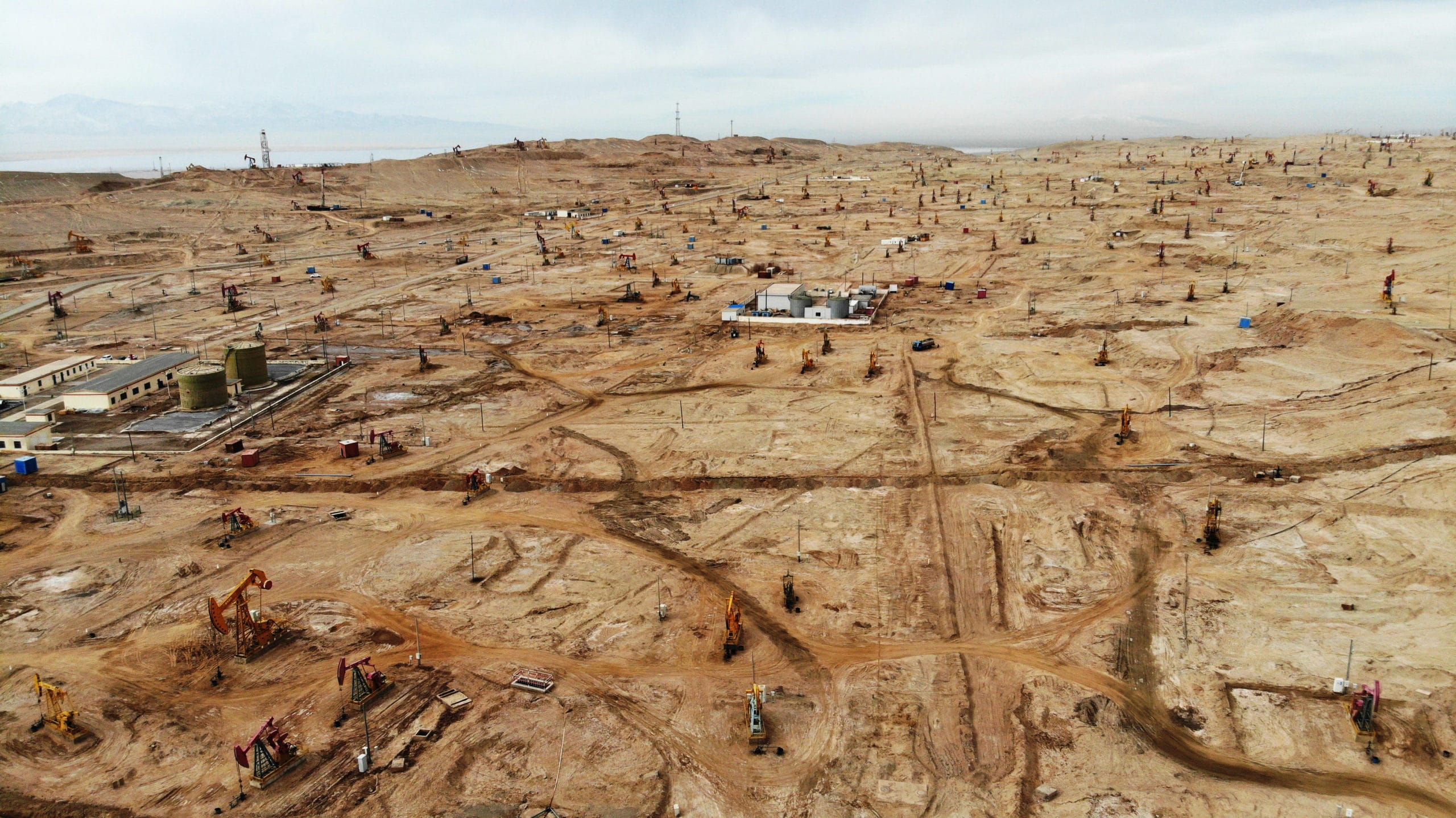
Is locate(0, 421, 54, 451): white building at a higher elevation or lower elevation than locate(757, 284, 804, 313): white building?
lower

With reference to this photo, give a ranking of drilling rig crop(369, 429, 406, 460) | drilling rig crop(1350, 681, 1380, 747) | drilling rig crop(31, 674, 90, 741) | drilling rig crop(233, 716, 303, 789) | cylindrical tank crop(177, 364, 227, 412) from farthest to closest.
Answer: cylindrical tank crop(177, 364, 227, 412)
drilling rig crop(369, 429, 406, 460)
drilling rig crop(31, 674, 90, 741)
drilling rig crop(1350, 681, 1380, 747)
drilling rig crop(233, 716, 303, 789)

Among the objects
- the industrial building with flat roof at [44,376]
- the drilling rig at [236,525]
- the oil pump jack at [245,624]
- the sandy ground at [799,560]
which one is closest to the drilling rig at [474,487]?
the sandy ground at [799,560]

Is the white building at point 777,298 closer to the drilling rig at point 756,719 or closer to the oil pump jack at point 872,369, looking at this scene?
the oil pump jack at point 872,369

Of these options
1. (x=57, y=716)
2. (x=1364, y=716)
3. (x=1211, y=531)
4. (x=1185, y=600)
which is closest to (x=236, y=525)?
(x=57, y=716)

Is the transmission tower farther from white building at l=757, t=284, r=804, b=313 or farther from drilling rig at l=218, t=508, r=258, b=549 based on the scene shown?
white building at l=757, t=284, r=804, b=313

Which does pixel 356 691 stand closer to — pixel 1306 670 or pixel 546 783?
pixel 546 783

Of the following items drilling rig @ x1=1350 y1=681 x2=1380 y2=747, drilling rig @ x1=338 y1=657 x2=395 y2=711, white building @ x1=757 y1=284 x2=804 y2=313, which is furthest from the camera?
white building @ x1=757 y1=284 x2=804 y2=313

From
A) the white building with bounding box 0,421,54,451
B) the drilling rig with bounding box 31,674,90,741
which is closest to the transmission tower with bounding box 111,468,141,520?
the white building with bounding box 0,421,54,451

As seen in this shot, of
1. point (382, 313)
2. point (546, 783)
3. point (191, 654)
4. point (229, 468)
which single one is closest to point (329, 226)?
point (382, 313)
